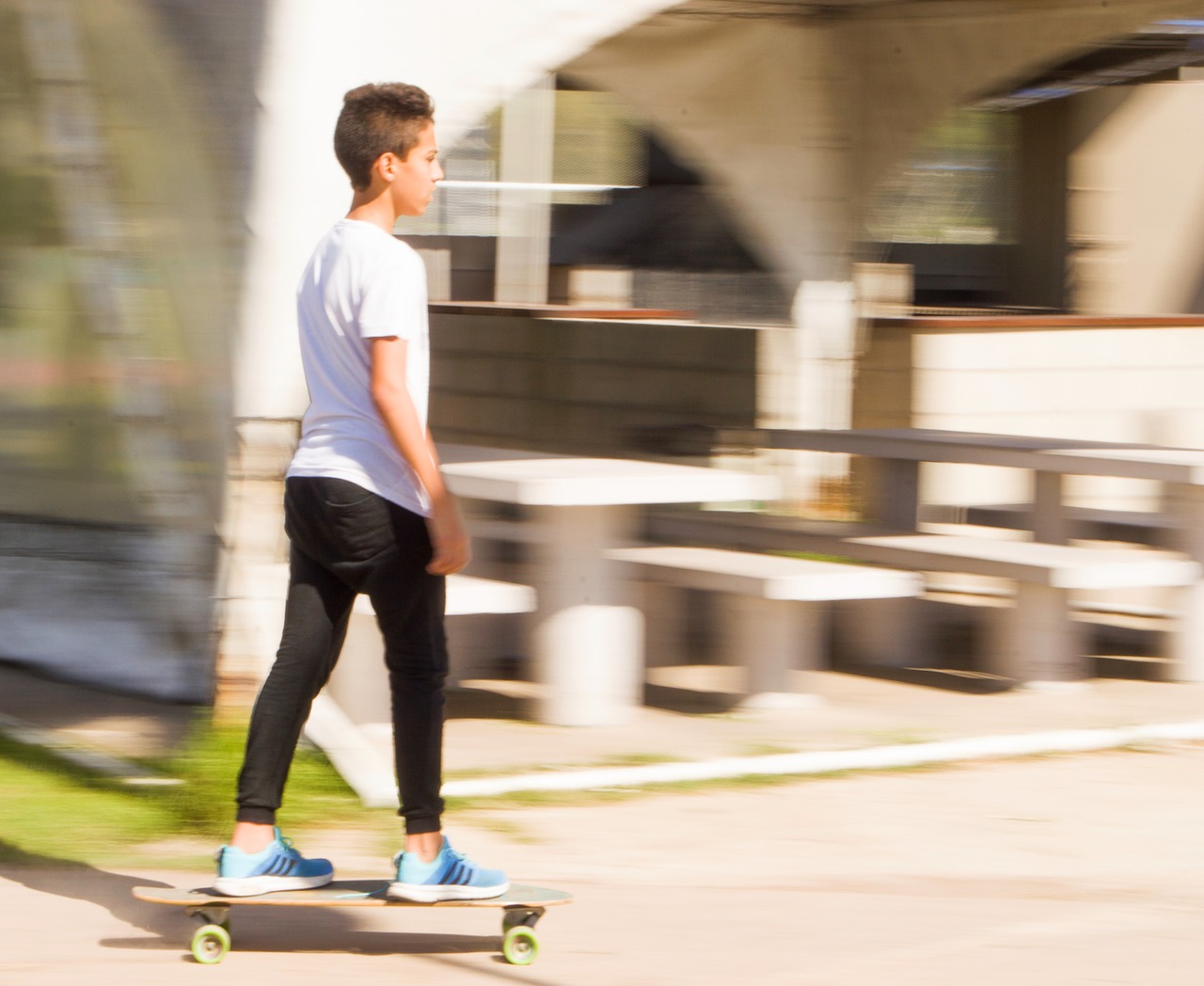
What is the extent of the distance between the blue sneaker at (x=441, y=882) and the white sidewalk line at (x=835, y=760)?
1.42m

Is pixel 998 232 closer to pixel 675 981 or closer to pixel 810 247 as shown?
pixel 810 247

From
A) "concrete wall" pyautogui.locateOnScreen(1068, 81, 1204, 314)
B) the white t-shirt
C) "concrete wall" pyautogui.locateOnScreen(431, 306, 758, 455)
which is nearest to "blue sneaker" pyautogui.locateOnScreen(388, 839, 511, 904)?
the white t-shirt

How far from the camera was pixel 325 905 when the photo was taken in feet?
12.9

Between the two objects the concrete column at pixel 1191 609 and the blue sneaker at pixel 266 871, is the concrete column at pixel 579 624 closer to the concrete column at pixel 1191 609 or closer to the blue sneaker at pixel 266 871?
the concrete column at pixel 1191 609

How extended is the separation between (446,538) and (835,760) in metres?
2.38

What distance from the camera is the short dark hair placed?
3902mm

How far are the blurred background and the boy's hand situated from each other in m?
1.75

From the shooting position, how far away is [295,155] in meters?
5.46

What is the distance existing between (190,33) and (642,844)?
8.63ft

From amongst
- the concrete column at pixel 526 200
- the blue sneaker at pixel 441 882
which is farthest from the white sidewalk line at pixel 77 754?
the concrete column at pixel 526 200

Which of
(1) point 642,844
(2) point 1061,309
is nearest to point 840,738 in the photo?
(1) point 642,844

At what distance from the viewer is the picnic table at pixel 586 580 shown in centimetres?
653

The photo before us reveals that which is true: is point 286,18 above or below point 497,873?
above

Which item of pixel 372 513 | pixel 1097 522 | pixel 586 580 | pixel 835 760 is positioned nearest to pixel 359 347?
pixel 372 513
